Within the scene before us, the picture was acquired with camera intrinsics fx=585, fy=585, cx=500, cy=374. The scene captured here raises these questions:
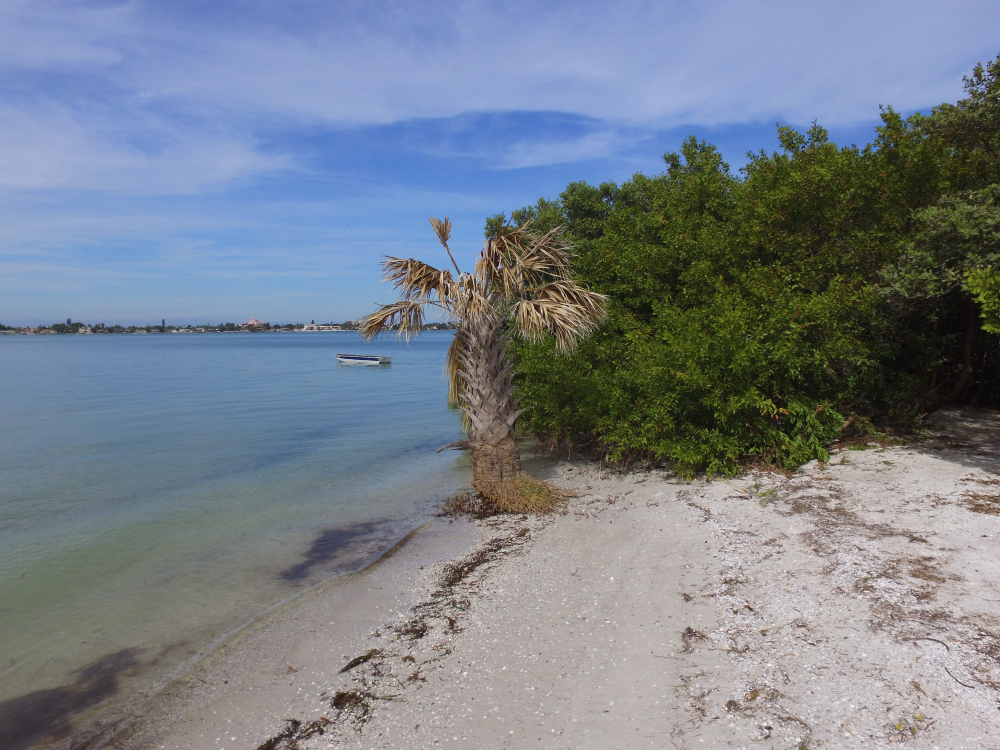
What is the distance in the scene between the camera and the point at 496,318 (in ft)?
32.2

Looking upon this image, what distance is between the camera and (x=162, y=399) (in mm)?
30125

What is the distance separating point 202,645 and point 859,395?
35.5 ft

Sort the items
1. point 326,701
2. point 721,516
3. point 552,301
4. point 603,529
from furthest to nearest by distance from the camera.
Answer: point 552,301, point 603,529, point 721,516, point 326,701

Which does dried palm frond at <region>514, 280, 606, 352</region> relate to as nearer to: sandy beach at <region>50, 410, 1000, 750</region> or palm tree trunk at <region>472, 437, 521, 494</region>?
palm tree trunk at <region>472, 437, 521, 494</region>

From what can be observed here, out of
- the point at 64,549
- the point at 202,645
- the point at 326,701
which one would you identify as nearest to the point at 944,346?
the point at 326,701

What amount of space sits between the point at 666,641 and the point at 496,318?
19.4 ft

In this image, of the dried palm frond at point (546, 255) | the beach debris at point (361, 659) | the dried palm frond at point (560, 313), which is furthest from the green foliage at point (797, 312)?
the beach debris at point (361, 659)

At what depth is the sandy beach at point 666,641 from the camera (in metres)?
4.12

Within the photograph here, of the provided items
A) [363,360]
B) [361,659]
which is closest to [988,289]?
[361,659]

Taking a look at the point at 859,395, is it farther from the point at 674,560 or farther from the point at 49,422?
the point at 49,422

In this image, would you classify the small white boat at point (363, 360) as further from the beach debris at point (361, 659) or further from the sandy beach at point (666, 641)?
the beach debris at point (361, 659)

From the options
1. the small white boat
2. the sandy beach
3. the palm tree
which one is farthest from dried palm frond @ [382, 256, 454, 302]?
the small white boat

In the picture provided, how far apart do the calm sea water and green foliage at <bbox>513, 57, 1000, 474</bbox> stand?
456cm

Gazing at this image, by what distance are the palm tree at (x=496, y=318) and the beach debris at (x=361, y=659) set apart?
430 cm
